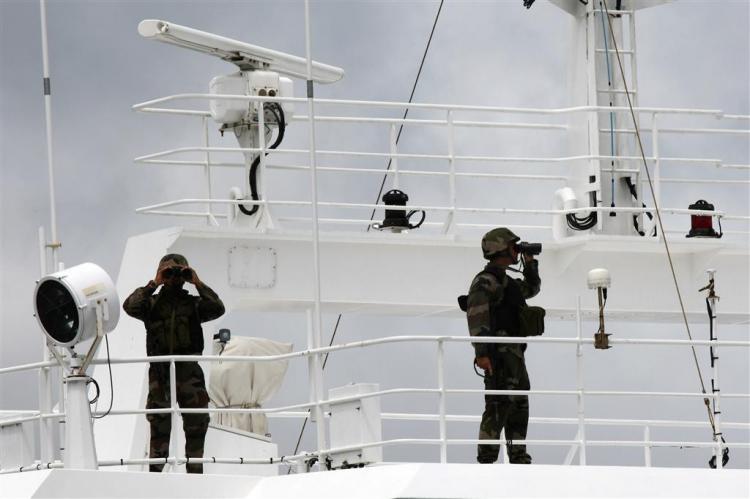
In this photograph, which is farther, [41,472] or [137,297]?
[137,297]

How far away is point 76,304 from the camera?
1114 cm

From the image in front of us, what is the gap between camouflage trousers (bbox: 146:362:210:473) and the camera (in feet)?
40.3

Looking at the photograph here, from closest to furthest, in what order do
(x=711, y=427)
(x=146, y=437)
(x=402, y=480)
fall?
(x=402, y=480), (x=711, y=427), (x=146, y=437)

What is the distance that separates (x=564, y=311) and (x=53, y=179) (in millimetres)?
4965

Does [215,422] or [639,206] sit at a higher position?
[639,206]

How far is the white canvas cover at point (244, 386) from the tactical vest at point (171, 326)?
8.17 feet

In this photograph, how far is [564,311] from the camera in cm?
1588

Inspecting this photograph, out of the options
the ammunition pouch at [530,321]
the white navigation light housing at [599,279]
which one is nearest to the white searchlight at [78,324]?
the ammunition pouch at [530,321]

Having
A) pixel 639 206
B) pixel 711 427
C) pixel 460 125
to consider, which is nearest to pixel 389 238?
pixel 460 125

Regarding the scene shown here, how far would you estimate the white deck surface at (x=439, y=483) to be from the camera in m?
10.6

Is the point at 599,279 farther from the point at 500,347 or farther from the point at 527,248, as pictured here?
the point at 500,347

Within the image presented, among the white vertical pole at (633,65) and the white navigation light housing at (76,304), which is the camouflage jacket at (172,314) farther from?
the white vertical pole at (633,65)

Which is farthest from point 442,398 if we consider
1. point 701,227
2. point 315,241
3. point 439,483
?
point 701,227

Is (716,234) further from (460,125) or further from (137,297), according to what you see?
(137,297)
